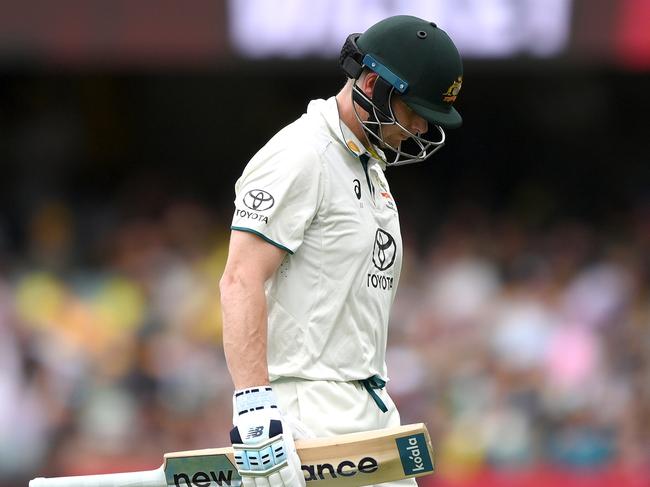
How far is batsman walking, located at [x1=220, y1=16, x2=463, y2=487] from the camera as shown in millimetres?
2973

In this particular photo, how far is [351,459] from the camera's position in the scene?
3.06 meters

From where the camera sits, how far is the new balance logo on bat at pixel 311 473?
303 centimetres

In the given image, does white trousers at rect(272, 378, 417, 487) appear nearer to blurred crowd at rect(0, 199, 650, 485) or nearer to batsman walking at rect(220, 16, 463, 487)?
batsman walking at rect(220, 16, 463, 487)

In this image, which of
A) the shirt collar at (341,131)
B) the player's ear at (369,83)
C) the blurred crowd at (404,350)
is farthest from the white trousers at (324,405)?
the blurred crowd at (404,350)

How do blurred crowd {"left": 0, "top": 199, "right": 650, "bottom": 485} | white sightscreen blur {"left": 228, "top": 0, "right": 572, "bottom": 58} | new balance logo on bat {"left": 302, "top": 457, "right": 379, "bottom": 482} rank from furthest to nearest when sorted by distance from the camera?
white sightscreen blur {"left": 228, "top": 0, "right": 572, "bottom": 58} → blurred crowd {"left": 0, "top": 199, "right": 650, "bottom": 485} → new balance logo on bat {"left": 302, "top": 457, "right": 379, "bottom": 482}

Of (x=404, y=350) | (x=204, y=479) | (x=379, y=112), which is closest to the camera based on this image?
(x=204, y=479)

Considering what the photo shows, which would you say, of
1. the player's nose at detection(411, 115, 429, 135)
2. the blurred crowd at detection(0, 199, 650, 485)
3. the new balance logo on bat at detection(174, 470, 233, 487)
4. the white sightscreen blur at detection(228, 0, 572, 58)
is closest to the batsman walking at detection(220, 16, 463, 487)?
the player's nose at detection(411, 115, 429, 135)

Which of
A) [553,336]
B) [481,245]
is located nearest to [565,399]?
[553,336]

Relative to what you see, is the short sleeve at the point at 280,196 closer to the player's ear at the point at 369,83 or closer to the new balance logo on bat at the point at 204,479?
the player's ear at the point at 369,83

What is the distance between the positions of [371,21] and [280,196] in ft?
14.3

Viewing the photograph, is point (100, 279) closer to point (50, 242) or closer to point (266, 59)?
point (50, 242)

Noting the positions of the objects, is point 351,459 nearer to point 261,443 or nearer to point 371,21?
point 261,443

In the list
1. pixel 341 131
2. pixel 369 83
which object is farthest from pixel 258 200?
pixel 369 83

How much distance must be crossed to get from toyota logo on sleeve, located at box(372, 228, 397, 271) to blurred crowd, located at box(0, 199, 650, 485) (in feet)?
12.6
